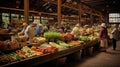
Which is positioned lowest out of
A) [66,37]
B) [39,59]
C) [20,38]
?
[39,59]

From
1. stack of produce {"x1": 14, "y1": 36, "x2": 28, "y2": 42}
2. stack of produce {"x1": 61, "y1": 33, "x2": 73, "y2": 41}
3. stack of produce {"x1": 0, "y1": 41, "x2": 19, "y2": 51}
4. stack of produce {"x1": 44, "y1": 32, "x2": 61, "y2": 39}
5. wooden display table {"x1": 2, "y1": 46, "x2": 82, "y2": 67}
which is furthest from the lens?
stack of produce {"x1": 61, "y1": 33, "x2": 73, "y2": 41}

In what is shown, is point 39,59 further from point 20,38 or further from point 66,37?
point 66,37

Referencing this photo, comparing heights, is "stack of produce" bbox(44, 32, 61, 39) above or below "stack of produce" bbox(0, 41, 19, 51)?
above

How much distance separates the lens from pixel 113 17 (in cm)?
4006

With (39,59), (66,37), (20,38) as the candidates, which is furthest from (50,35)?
(39,59)

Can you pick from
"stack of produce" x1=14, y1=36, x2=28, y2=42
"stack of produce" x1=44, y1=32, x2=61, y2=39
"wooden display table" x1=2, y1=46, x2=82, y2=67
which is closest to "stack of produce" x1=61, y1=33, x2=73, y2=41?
"stack of produce" x1=44, y1=32, x2=61, y2=39

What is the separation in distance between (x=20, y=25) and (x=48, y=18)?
325 inches

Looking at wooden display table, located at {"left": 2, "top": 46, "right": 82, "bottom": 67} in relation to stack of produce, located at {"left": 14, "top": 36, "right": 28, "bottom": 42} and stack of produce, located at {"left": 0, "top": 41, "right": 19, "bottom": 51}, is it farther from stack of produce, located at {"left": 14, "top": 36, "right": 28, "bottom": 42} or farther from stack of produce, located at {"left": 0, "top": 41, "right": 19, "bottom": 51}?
stack of produce, located at {"left": 14, "top": 36, "right": 28, "bottom": 42}

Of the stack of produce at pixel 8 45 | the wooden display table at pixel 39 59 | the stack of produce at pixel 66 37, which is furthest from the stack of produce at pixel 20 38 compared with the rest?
the stack of produce at pixel 66 37

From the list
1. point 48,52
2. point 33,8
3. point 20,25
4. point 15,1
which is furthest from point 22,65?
point 33,8

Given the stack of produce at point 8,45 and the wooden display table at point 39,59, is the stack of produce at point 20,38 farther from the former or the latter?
the wooden display table at point 39,59

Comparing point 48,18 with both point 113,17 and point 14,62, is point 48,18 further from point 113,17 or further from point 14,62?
point 113,17

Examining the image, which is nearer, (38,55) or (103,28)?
(38,55)

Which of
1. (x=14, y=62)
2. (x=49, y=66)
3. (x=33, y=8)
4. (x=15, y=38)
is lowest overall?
(x=49, y=66)
